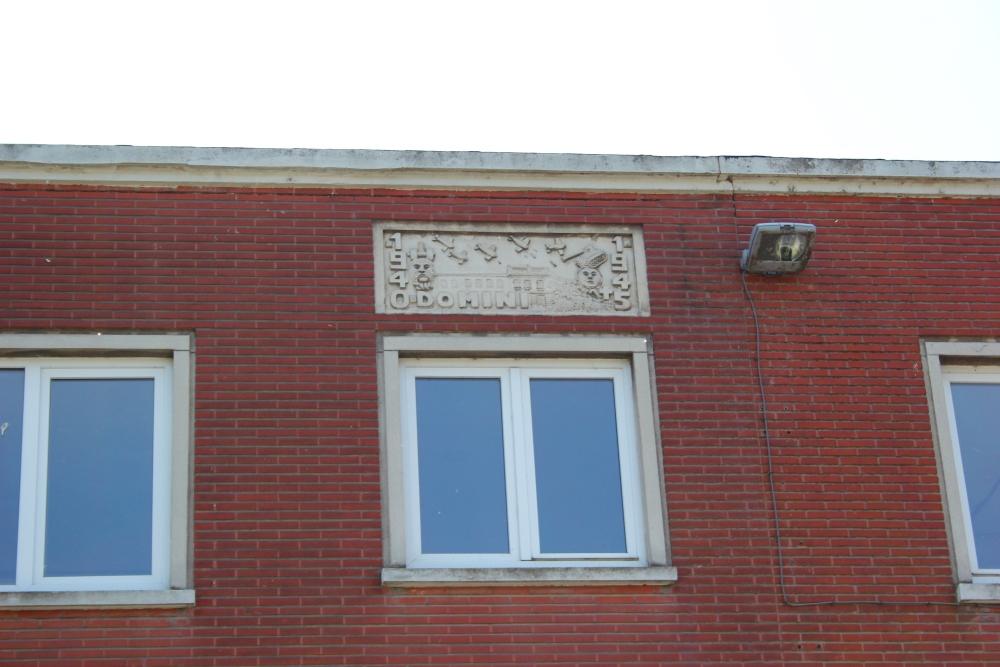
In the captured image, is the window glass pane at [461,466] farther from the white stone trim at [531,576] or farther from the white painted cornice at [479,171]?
the white painted cornice at [479,171]

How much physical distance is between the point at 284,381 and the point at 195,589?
158 centimetres

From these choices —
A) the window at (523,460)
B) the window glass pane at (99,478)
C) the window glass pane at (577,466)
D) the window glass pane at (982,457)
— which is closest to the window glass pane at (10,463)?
the window glass pane at (99,478)

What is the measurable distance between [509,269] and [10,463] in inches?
151

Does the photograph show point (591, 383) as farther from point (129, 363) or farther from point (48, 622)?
point (48, 622)

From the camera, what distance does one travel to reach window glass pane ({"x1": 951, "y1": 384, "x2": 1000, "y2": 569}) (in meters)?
10.7

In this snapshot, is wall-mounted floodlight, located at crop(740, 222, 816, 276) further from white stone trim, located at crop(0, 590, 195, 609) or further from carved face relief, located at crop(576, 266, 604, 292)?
white stone trim, located at crop(0, 590, 195, 609)

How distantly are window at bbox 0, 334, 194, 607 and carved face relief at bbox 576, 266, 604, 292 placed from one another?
2960mm

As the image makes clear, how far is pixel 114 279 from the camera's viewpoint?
10.5 meters

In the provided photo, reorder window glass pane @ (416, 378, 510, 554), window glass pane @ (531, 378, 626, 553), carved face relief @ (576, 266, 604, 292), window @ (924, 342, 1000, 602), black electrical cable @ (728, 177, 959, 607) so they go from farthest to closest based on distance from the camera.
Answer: carved face relief @ (576, 266, 604, 292)
window @ (924, 342, 1000, 602)
window glass pane @ (531, 378, 626, 553)
window glass pane @ (416, 378, 510, 554)
black electrical cable @ (728, 177, 959, 607)

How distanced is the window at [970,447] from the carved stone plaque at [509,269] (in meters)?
2.37

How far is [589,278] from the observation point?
11008 mm

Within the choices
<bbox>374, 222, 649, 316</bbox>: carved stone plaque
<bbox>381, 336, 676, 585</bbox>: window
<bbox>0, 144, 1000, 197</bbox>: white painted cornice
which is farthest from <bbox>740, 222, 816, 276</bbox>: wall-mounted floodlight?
<bbox>381, 336, 676, 585</bbox>: window

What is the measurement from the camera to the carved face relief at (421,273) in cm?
1080

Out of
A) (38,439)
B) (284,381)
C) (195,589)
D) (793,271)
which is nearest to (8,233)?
(38,439)
